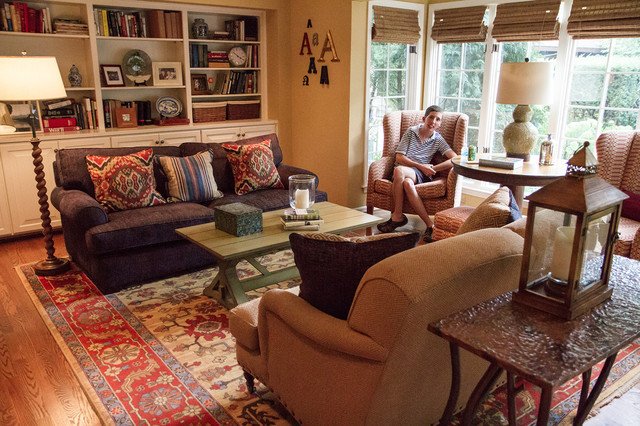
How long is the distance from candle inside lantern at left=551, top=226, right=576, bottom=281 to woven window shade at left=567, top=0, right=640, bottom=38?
3012mm

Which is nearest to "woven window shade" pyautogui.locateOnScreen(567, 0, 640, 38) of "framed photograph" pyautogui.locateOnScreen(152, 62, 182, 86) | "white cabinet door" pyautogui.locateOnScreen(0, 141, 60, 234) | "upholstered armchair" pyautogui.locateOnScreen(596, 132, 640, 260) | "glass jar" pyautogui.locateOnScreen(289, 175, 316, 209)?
"upholstered armchair" pyautogui.locateOnScreen(596, 132, 640, 260)

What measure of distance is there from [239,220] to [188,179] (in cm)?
109

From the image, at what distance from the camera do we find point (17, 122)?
4.55 metres

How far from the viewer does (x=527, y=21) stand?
4.45 m

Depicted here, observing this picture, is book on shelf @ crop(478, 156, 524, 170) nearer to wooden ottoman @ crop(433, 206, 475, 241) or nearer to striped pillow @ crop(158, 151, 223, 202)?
wooden ottoman @ crop(433, 206, 475, 241)

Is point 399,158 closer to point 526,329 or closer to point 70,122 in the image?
point 70,122

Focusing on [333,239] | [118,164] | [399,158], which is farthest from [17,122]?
[333,239]

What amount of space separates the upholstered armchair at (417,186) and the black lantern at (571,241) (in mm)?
2890

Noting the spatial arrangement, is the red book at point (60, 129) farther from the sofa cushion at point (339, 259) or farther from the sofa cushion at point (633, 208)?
the sofa cushion at point (633, 208)

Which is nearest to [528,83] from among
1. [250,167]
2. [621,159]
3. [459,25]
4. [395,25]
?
[621,159]

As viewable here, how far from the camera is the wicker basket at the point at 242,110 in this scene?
571cm

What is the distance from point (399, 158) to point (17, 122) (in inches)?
132

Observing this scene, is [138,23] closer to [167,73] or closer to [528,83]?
[167,73]

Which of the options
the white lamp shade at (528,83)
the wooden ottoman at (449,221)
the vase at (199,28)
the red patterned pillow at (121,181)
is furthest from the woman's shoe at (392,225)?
the vase at (199,28)
